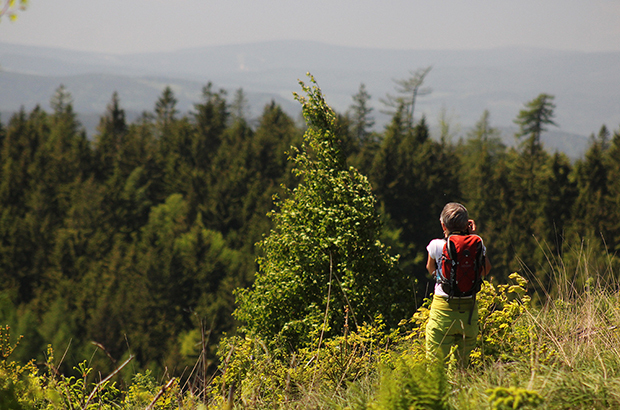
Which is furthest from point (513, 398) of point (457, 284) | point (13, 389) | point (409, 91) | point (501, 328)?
point (409, 91)

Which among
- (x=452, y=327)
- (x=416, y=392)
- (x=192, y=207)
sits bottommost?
(x=192, y=207)

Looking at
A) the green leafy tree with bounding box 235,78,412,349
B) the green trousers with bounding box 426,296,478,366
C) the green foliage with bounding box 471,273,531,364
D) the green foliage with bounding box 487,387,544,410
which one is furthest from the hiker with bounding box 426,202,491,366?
the green leafy tree with bounding box 235,78,412,349

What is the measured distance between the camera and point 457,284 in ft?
12.5

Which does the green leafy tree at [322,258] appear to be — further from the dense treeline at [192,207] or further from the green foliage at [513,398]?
the dense treeline at [192,207]

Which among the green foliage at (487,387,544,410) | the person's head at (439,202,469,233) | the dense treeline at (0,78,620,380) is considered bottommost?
the dense treeline at (0,78,620,380)

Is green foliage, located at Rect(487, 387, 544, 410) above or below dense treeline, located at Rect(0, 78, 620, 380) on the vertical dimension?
above

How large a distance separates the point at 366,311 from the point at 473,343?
3.84m

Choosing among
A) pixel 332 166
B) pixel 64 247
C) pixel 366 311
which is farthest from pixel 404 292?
pixel 64 247

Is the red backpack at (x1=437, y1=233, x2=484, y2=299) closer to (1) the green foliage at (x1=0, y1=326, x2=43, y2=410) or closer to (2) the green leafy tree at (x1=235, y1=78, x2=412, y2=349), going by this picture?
(1) the green foliage at (x1=0, y1=326, x2=43, y2=410)

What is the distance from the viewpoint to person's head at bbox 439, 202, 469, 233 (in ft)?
12.8

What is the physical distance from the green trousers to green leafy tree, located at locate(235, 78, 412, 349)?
3620 mm

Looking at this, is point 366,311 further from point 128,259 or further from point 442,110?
point 442,110

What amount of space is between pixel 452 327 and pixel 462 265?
51 cm

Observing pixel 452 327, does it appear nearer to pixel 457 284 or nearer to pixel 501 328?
pixel 457 284
